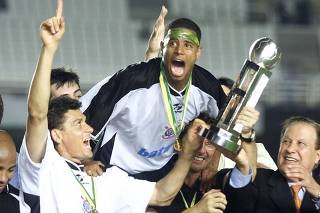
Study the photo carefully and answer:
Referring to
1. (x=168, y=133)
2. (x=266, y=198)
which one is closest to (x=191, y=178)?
(x=168, y=133)

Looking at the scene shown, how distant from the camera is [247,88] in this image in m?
4.69

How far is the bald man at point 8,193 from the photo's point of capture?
4.80 m

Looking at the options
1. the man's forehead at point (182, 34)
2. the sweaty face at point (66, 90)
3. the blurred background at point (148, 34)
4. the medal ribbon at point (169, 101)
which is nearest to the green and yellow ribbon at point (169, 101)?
the medal ribbon at point (169, 101)

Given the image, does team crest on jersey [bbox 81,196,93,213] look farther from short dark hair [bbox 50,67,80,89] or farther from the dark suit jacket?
short dark hair [bbox 50,67,80,89]

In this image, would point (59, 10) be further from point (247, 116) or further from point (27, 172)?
point (247, 116)

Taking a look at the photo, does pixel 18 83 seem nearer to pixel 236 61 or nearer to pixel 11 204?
pixel 236 61

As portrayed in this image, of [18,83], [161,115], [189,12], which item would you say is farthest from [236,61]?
[161,115]

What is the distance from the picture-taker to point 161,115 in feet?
19.4

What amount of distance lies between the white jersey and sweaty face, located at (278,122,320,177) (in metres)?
0.66

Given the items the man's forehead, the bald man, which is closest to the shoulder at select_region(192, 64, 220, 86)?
the man's forehead

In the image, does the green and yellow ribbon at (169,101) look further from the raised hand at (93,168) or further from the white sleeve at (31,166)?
the white sleeve at (31,166)

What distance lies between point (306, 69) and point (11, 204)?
8090mm

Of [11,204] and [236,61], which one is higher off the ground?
[11,204]

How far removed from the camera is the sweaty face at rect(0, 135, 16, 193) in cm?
483
